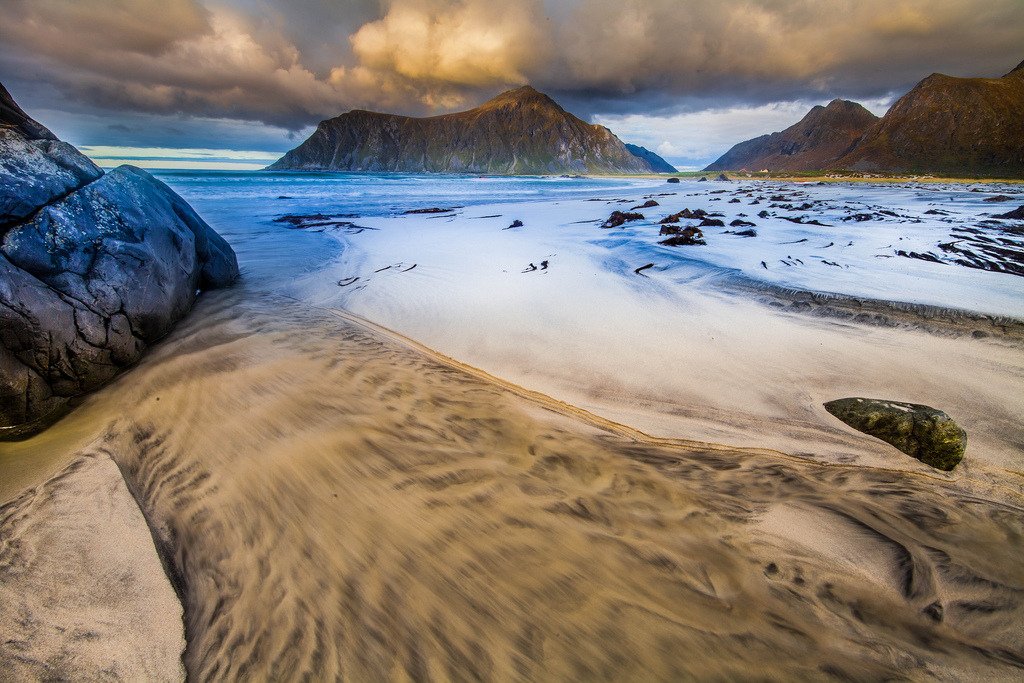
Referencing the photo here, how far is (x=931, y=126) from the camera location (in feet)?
326

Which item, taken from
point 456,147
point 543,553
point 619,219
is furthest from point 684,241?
point 456,147

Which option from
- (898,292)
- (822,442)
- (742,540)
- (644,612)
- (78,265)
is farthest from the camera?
(898,292)

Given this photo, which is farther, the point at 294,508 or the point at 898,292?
the point at 898,292

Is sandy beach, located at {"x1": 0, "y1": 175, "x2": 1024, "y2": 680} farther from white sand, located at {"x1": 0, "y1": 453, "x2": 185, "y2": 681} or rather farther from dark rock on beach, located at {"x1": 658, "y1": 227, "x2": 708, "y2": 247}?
dark rock on beach, located at {"x1": 658, "y1": 227, "x2": 708, "y2": 247}

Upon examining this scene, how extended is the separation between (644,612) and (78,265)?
488cm

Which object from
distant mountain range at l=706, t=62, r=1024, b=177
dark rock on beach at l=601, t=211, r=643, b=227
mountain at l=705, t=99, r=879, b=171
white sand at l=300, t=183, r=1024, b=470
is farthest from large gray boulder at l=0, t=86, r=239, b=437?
mountain at l=705, t=99, r=879, b=171

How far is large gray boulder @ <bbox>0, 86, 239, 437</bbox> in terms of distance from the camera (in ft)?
9.17

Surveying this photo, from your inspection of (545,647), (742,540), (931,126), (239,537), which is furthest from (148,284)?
(931,126)

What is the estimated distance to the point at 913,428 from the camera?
2.31 meters

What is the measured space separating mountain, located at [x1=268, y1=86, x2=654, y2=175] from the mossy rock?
624 ft

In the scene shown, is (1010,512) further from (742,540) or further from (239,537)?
(239,537)

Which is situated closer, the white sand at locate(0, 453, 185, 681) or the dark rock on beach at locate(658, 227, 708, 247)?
the white sand at locate(0, 453, 185, 681)

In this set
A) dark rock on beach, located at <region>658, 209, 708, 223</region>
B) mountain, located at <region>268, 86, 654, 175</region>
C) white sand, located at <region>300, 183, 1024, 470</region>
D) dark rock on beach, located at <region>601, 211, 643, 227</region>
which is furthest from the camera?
mountain, located at <region>268, 86, 654, 175</region>

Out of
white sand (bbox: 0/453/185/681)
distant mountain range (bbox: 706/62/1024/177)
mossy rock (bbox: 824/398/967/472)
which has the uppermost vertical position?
distant mountain range (bbox: 706/62/1024/177)
